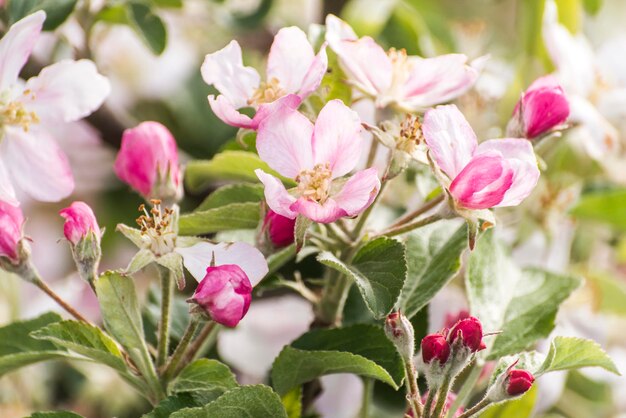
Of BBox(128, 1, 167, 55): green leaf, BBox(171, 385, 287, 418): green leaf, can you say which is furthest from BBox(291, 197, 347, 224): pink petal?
BBox(128, 1, 167, 55): green leaf

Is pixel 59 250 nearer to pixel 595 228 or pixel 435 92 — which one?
pixel 595 228

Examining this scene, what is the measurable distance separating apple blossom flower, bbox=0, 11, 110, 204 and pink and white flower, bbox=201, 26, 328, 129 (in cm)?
9

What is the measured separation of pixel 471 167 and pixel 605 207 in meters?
0.43

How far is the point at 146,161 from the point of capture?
2.30 ft

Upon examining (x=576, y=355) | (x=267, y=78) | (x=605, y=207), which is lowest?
(x=605, y=207)

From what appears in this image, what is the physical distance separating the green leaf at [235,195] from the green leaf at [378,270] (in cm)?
10

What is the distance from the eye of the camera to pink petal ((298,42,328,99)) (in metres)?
0.60

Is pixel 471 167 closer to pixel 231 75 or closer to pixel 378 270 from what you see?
pixel 378 270

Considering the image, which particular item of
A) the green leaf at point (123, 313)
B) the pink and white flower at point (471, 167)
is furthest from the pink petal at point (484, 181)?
the green leaf at point (123, 313)

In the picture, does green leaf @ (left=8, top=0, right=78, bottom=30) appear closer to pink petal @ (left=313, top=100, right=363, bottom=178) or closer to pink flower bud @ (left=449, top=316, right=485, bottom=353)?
pink petal @ (left=313, top=100, right=363, bottom=178)

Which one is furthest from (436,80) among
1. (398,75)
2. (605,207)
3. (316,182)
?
(605,207)

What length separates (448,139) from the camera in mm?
592

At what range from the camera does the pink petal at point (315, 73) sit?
605 mm

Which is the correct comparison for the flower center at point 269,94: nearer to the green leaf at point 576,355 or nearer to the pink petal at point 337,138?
the pink petal at point 337,138
